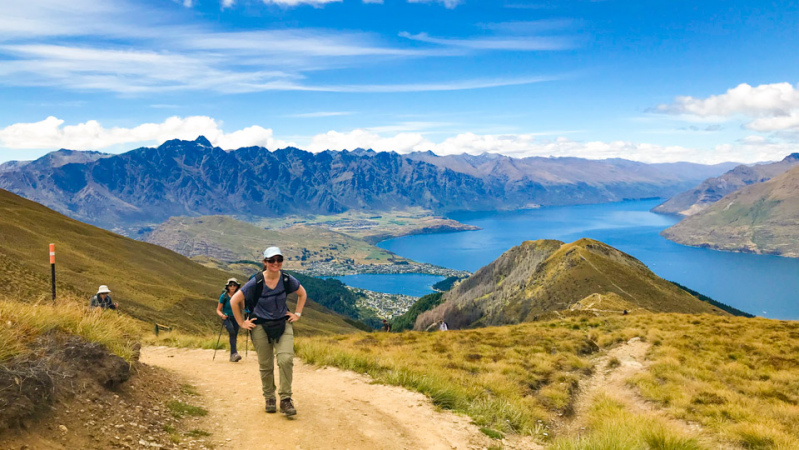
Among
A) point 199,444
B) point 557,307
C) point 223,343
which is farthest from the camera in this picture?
point 557,307

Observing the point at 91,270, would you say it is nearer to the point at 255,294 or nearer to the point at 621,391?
the point at 255,294

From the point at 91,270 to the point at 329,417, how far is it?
65871 mm

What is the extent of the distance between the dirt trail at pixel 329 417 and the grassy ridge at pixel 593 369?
869 mm

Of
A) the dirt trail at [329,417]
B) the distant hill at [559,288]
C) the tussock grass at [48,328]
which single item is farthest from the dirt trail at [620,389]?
the distant hill at [559,288]

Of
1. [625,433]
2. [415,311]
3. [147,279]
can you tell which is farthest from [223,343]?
[415,311]

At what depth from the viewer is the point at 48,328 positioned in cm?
916

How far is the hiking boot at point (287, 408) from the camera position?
970 cm

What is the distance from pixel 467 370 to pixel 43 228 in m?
84.7

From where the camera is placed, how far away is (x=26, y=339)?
825 cm

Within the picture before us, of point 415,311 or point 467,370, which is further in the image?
point 415,311

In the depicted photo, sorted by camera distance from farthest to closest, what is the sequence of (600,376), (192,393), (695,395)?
(600,376) → (695,395) → (192,393)

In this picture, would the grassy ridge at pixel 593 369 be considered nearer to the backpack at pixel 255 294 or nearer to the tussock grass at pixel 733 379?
the tussock grass at pixel 733 379

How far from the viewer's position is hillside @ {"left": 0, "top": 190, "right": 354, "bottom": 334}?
4359 cm

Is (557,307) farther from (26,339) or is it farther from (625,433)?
(26,339)
